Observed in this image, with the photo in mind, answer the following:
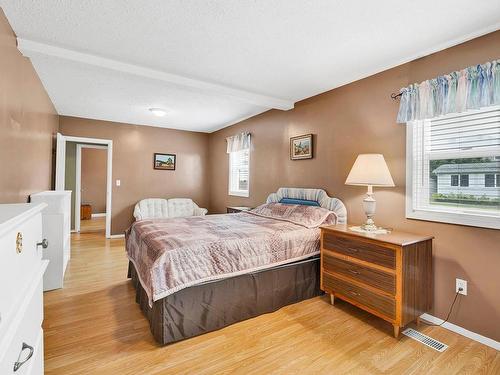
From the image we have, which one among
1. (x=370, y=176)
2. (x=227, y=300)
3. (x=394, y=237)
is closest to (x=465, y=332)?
Answer: (x=394, y=237)

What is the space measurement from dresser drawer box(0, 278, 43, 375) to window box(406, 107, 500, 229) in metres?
2.73

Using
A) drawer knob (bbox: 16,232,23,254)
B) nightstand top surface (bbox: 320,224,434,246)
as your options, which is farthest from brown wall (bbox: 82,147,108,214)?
drawer knob (bbox: 16,232,23,254)

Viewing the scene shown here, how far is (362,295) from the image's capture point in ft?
7.44

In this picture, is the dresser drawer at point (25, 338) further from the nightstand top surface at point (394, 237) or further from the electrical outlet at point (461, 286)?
the electrical outlet at point (461, 286)

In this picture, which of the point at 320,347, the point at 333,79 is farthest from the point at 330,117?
the point at 320,347

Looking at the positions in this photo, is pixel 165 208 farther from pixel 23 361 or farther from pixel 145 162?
pixel 23 361

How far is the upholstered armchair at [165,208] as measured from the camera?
534cm

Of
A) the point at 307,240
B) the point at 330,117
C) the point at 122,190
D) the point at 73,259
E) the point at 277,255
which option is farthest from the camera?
the point at 122,190

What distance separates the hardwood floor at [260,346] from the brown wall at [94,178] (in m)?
6.40

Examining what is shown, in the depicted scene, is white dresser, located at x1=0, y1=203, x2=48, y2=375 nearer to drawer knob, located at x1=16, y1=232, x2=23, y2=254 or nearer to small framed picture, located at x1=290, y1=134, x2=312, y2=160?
drawer knob, located at x1=16, y1=232, x2=23, y2=254

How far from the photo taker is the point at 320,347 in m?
1.96

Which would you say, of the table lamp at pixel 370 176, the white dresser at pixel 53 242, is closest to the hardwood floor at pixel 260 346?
the white dresser at pixel 53 242

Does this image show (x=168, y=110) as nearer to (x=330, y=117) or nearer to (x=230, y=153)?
(x=230, y=153)

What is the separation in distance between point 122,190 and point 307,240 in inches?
167
